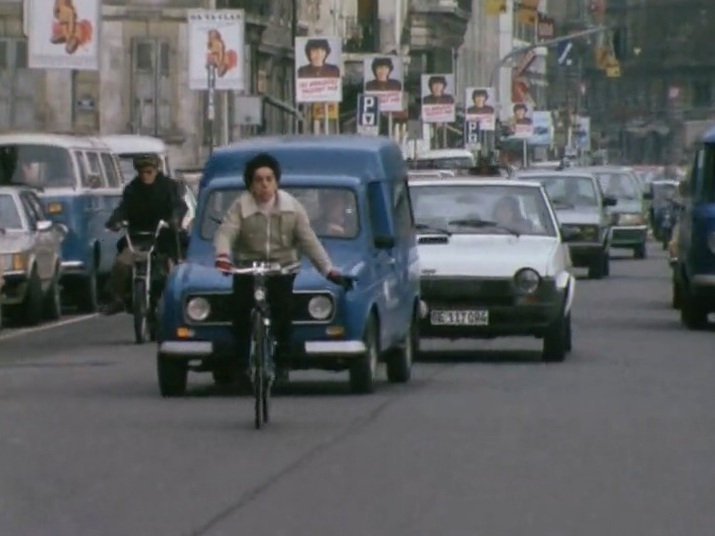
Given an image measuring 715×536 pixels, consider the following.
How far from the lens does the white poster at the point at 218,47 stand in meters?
53.5

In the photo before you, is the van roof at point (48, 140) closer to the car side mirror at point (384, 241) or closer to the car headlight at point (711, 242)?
the car headlight at point (711, 242)

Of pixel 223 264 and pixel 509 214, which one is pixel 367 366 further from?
pixel 509 214

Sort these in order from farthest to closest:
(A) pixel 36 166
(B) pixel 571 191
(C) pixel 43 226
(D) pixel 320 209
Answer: (B) pixel 571 191 < (A) pixel 36 166 < (C) pixel 43 226 < (D) pixel 320 209

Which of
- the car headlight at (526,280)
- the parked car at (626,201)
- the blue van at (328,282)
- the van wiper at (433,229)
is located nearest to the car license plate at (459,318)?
the car headlight at (526,280)

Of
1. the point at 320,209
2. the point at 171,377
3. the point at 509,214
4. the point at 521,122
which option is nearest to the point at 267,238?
the point at 171,377

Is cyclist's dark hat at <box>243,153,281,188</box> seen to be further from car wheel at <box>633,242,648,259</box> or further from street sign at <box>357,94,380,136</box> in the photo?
street sign at <box>357,94,380,136</box>

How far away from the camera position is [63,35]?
48.2m

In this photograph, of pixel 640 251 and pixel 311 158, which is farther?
pixel 640 251

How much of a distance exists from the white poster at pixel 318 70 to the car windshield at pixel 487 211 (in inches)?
1175

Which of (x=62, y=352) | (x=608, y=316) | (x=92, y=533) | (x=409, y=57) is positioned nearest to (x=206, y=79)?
(x=608, y=316)

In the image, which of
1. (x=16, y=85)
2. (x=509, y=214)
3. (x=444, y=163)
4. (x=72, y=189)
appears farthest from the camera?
(x=16, y=85)

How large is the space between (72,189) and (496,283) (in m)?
12.5

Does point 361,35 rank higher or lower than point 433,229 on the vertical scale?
higher

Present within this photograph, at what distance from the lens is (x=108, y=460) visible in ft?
52.1
